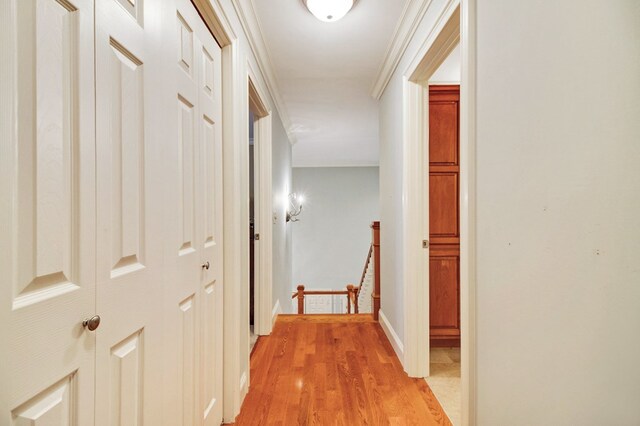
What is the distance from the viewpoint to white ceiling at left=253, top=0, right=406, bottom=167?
2.11m

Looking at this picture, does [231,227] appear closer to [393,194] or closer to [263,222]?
[263,222]

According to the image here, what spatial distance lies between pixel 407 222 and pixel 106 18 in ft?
6.40

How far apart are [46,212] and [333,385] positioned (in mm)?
1988

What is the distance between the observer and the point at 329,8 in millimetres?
1949

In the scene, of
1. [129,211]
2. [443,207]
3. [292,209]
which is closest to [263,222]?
[443,207]

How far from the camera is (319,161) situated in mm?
7449

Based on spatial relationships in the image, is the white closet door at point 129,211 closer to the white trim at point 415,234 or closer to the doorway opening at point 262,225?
the white trim at point 415,234

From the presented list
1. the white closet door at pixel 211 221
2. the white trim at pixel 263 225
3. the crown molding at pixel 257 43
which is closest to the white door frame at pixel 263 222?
the white trim at pixel 263 225

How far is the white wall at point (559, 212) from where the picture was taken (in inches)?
26.5

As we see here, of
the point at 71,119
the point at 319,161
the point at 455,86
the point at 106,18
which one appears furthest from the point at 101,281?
the point at 319,161

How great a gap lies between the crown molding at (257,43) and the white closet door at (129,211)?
0.97 metres

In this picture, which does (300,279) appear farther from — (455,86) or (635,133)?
(635,133)

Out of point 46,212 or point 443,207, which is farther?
point 443,207

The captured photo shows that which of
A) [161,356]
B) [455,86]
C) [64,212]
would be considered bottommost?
[161,356]
